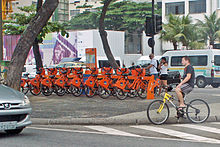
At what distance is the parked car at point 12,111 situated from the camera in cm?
908

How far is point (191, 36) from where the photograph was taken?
5191 cm

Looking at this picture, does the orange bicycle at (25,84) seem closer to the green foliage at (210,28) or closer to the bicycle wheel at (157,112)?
the bicycle wheel at (157,112)

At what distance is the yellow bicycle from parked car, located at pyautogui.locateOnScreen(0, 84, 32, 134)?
11.8ft

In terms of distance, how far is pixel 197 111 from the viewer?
12.0 m

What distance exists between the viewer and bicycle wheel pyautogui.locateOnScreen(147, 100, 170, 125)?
11727mm

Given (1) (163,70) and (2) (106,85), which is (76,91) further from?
(1) (163,70)

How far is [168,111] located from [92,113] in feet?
8.07

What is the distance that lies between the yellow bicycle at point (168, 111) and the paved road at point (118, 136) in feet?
1.05

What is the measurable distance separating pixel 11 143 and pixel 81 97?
10056 mm

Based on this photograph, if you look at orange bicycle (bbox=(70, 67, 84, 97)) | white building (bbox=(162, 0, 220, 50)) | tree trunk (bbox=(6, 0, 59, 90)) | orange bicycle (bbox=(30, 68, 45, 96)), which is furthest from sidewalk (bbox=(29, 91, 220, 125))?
white building (bbox=(162, 0, 220, 50))

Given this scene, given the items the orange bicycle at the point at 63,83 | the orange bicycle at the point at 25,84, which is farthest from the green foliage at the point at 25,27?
the orange bicycle at the point at 25,84

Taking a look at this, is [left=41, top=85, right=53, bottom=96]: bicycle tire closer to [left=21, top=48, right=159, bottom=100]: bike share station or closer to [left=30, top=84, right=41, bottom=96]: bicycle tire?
[left=21, top=48, right=159, bottom=100]: bike share station

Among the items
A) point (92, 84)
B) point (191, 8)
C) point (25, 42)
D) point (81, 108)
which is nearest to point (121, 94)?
point (92, 84)

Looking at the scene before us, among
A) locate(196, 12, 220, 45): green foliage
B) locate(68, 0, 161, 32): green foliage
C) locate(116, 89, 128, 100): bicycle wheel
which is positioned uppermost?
locate(68, 0, 161, 32): green foliage
